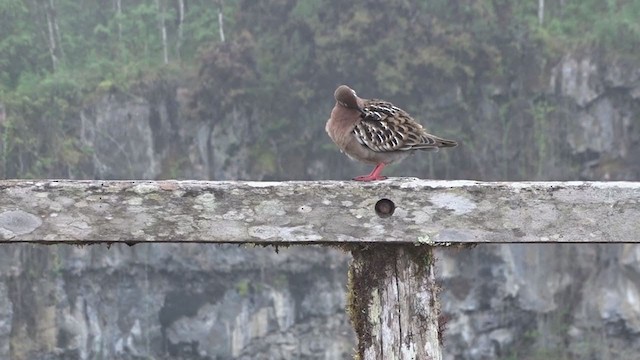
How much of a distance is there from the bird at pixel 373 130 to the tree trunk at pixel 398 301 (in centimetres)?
83

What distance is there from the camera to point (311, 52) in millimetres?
30703

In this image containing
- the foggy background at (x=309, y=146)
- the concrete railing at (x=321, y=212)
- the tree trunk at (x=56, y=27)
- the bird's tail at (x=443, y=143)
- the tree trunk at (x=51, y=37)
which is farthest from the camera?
the tree trunk at (x=56, y=27)

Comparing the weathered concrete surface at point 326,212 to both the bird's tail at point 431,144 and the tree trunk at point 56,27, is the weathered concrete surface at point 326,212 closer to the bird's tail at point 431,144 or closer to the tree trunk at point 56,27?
the bird's tail at point 431,144

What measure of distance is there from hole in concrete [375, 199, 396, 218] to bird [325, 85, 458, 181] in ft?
2.90

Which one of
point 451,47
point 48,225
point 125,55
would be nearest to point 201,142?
point 125,55

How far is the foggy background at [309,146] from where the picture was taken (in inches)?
1194

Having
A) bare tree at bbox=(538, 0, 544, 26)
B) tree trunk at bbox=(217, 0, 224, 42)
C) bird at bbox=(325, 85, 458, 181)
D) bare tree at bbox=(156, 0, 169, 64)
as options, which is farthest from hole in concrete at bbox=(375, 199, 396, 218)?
bare tree at bbox=(156, 0, 169, 64)

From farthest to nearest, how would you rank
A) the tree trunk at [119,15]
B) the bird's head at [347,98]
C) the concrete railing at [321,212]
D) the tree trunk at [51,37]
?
the tree trunk at [119,15] → the tree trunk at [51,37] → the bird's head at [347,98] → the concrete railing at [321,212]

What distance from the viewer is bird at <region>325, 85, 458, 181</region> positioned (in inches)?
133

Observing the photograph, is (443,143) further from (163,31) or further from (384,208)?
(163,31)

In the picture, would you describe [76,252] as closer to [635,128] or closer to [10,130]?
[10,130]

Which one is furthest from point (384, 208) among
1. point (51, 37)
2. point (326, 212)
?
point (51, 37)

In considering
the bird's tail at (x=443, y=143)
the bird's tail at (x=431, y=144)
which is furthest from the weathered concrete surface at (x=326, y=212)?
the bird's tail at (x=443, y=143)

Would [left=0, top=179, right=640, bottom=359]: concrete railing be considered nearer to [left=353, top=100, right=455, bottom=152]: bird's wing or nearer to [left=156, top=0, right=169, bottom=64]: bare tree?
[left=353, top=100, right=455, bottom=152]: bird's wing
